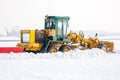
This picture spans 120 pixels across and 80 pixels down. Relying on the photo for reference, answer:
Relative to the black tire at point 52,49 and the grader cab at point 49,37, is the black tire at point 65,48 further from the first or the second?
the black tire at point 52,49

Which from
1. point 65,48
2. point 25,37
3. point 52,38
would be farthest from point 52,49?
point 25,37

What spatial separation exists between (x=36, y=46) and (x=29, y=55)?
2530mm

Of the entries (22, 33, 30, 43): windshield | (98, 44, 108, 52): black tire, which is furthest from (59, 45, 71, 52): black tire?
(98, 44, 108, 52): black tire

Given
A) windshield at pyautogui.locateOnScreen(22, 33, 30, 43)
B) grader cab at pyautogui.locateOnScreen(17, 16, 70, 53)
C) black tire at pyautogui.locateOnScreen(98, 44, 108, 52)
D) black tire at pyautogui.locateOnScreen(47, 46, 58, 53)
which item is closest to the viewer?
black tire at pyautogui.locateOnScreen(47, 46, 58, 53)

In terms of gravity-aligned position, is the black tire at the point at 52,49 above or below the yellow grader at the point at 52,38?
below

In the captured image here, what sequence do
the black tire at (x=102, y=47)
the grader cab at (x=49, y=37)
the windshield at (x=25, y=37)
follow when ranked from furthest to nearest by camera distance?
1. the black tire at (x=102, y=47)
2. the windshield at (x=25, y=37)
3. the grader cab at (x=49, y=37)

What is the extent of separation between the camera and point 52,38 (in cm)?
2292

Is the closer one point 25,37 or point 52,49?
point 52,49

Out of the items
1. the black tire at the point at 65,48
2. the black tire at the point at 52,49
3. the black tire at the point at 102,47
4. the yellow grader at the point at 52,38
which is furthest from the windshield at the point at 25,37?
the black tire at the point at 102,47

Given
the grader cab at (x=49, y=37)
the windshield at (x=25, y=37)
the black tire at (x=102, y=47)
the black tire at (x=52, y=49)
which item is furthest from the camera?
the black tire at (x=102, y=47)

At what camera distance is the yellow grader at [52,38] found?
2272 centimetres

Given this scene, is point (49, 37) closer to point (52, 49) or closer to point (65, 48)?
point (52, 49)

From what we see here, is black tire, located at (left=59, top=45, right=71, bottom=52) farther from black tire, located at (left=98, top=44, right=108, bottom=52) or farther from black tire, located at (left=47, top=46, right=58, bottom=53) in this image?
black tire, located at (left=98, top=44, right=108, bottom=52)

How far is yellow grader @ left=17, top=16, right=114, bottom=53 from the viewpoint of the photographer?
22.7 metres
